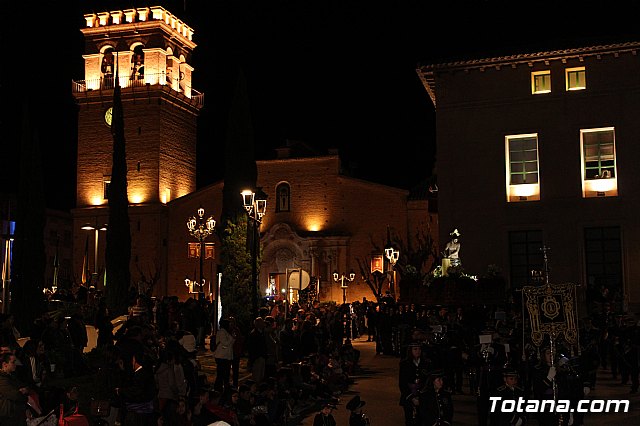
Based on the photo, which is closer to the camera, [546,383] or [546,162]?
[546,383]

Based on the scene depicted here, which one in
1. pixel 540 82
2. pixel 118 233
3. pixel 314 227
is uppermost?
pixel 540 82

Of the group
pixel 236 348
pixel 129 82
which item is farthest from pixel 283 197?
pixel 236 348

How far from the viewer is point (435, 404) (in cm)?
1104

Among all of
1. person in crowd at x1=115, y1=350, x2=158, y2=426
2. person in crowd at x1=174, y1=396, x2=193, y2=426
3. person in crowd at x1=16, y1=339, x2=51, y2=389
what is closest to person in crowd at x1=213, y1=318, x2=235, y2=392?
person in crowd at x1=16, y1=339, x2=51, y2=389

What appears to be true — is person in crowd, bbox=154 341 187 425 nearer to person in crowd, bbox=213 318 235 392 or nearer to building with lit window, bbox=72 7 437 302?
person in crowd, bbox=213 318 235 392

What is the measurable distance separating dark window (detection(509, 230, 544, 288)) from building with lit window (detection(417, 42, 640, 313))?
36 mm

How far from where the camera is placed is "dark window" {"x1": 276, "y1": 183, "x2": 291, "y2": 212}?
49.5m

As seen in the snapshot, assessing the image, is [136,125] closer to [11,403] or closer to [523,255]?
[523,255]

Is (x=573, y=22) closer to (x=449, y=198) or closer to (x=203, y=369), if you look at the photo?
(x=449, y=198)

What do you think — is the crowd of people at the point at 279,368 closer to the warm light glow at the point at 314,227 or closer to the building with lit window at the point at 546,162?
the building with lit window at the point at 546,162

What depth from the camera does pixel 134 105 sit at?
4925 centimetres

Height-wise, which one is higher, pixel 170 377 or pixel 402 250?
pixel 402 250

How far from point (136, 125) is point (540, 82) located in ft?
91.6

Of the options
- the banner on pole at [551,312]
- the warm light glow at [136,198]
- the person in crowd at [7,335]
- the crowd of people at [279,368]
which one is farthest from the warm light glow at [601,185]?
the warm light glow at [136,198]
